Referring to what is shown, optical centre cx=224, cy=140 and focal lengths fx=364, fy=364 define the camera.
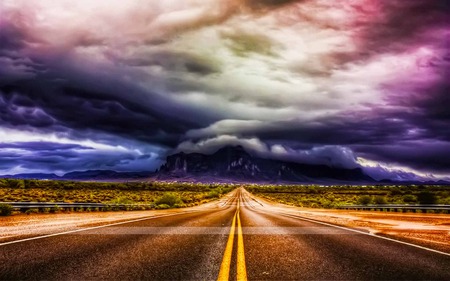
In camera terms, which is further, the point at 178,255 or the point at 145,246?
the point at 145,246

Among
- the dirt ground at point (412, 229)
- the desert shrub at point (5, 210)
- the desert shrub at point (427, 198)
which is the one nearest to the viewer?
the dirt ground at point (412, 229)

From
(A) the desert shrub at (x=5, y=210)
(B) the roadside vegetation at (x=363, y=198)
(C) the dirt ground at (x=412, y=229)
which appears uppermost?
(A) the desert shrub at (x=5, y=210)

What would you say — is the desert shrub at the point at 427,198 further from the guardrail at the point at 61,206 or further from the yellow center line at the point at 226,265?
the yellow center line at the point at 226,265

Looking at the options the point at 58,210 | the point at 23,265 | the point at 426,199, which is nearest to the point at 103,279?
the point at 23,265

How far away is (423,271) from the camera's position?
20.2 ft

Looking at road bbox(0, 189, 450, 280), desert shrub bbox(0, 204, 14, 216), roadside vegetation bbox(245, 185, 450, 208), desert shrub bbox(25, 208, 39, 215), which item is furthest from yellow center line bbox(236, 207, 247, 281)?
roadside vegetation bbox(245, 185, 450, 208)

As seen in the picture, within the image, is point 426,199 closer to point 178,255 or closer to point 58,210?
point 58,210

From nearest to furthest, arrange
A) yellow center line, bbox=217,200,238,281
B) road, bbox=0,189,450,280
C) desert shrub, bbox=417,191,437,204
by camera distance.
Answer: yellow center line, bbox=217,200,238,281 → road, bbox=0,189,450,280 → desert shrub, bbox=417,191,437,204

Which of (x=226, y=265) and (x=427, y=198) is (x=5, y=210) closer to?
(x=226, y=265)

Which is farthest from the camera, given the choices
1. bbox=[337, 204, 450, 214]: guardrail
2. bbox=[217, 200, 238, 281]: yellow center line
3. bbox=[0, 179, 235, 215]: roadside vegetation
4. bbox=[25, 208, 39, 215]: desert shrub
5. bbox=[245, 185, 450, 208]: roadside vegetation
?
bbox=[245, 185, 450, 208]: roadside vegetation

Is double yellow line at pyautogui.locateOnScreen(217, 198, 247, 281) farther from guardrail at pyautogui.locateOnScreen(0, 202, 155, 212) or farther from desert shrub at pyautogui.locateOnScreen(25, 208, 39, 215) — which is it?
desert shrub at pyautogui.locateOnScreen(25, 208, 39, 215)

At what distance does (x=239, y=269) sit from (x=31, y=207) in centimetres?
2302

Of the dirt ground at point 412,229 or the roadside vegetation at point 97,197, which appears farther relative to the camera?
the roadside vegetation at point 97,197

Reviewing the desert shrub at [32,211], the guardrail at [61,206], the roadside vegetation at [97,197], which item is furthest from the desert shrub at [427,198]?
the desert shrub at [32,211]
